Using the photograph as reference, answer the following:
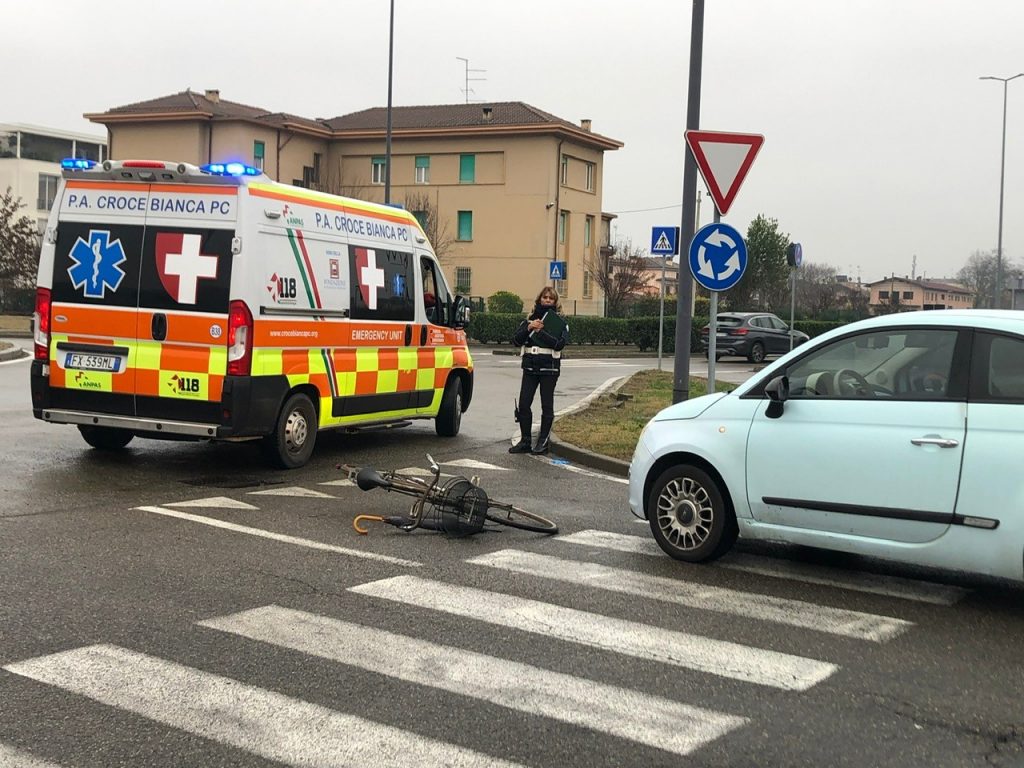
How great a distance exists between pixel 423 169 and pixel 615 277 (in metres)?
11.7

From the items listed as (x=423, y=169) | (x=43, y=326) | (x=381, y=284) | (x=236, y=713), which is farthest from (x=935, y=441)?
(x=423, y=169)

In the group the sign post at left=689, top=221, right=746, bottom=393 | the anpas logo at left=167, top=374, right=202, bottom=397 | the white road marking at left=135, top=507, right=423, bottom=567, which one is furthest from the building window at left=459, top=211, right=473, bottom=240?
the white road marking at left=135, top=507, right=423, bottom=567

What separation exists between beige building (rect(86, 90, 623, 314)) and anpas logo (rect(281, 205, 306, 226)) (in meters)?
45.3

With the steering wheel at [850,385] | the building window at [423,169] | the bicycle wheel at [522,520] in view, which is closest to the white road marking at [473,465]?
the bicycle wheel at [522,520]

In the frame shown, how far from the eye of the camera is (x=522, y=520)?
762 cm

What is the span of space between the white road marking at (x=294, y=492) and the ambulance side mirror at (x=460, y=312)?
3860 millimetres

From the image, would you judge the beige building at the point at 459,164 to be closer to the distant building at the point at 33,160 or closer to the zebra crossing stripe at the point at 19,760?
the distant building at the point at 33,160

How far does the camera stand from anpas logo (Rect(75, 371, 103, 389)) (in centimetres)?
952

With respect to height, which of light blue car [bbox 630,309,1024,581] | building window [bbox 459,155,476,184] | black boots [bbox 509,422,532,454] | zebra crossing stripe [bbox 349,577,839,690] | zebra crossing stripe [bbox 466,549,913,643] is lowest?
zebra crossing stripe [bbox 349,577,839,690]

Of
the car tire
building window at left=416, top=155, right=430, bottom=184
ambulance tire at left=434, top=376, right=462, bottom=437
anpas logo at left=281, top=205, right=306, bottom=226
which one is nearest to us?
the car tire

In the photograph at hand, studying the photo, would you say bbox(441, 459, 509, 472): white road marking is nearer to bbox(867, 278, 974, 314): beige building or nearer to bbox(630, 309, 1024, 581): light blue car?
bbox(630, 309, 1024, 581): light blue car

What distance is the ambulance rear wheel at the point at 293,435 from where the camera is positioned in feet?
32.1

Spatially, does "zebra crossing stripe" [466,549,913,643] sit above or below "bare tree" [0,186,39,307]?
below

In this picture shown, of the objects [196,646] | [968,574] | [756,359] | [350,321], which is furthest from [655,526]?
[756,359]
